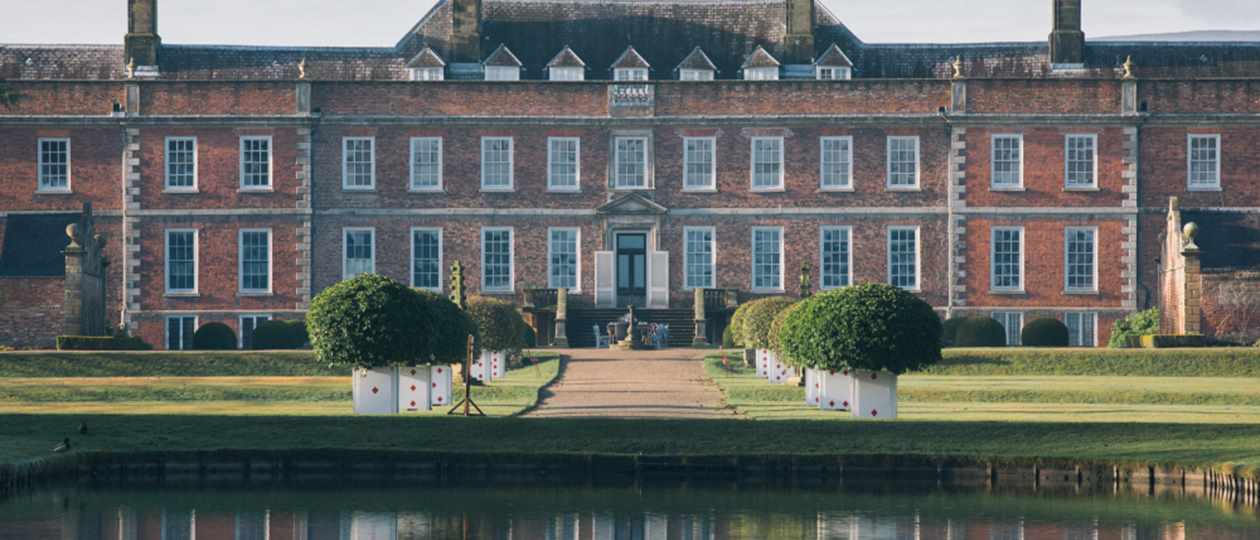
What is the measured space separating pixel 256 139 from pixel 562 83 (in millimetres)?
7677

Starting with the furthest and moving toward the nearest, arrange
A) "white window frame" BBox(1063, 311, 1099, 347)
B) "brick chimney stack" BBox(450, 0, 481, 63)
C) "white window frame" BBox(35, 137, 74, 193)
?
"brick chimney stack" BBox(450, 0, 481, 63) → "white window frame" BBox(35, 137, 74, 193) → "white window frame" BBox(1063, 311, 1099, 347)

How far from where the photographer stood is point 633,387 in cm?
4069

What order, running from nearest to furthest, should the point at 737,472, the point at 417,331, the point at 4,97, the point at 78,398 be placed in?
the point at 737,472 → the point at 417,331 → the point at 78,398 → the point at 4,97

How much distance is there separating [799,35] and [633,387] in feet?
73.0

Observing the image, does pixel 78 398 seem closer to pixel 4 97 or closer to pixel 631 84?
pixel 4 97

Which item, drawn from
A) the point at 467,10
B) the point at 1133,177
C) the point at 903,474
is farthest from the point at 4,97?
the point at 903,474

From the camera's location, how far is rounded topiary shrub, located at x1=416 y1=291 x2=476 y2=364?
35.1 meters

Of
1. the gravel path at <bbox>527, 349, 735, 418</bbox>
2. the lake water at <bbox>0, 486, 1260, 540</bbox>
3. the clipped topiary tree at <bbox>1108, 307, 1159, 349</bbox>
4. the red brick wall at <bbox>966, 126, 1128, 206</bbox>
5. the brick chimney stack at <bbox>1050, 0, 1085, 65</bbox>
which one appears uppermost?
the brick chimney stack at <bbox>1050, 0, 1085, 65</bbox>

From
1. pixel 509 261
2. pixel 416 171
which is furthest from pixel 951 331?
pixel 416 171

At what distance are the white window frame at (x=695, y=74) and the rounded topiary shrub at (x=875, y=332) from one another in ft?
85.2

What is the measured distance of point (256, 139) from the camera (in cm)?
5800

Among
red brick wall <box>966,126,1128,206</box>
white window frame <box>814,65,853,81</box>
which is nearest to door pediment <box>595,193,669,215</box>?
white window frame <box>814,65,853,81</box>

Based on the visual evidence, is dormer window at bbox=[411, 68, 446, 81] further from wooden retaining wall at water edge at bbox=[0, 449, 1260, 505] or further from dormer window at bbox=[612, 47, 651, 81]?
wooden retaining wall at water edge at bbox=[0, 449, 1260, 505]

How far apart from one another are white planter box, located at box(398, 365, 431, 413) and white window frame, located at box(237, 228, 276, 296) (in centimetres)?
2225
